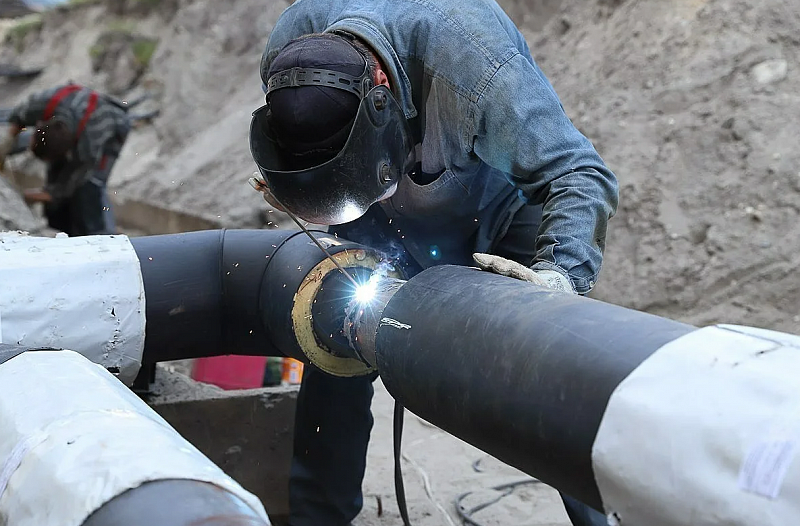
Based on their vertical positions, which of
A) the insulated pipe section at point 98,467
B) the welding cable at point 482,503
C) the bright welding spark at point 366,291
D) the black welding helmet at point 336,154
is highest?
the black welding helmet at point 336,154

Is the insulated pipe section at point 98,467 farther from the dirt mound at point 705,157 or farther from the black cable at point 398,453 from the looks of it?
the dirt mound at point 705,157

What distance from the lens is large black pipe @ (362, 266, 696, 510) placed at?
1.15 metres

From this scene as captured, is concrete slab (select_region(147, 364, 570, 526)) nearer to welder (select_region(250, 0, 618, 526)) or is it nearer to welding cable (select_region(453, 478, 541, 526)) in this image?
welding cable (select_region(453, 478, 541, 526))

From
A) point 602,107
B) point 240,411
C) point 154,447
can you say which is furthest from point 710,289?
point 154,447

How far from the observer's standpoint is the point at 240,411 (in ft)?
8.94

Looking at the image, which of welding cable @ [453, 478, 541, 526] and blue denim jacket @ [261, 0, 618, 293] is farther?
welding cable @ [453, 478, 541, 526]

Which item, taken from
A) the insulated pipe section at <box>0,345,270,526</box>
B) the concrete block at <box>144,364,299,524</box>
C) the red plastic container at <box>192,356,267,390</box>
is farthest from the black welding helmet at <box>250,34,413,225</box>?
the red plastic container at <box>192,356,267,390</box>

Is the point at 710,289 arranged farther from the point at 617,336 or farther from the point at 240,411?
the point at 617,336

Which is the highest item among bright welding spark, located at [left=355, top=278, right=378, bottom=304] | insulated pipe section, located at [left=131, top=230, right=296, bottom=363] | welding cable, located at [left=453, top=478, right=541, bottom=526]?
bright welding spark, located at [left=355, top=278, right=378, bottom=304]

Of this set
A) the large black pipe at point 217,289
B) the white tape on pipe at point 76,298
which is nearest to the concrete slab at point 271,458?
the large black pipe at point 217,289

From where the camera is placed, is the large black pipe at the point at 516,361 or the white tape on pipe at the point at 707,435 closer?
the white tape on pipe at the point at 707,435

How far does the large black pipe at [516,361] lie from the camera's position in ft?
3.79

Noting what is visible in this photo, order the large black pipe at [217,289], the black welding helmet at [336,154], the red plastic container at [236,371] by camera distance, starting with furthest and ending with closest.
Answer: the red plastic container at [236,371]
the large black pipe at [217,289]
the black welding helmet at [336,154]

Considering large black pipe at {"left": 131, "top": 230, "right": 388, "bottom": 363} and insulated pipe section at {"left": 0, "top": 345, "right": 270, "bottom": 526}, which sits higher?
insulated pipe section at {"left": 0, "top": 345, "right": 270, "bottom": 526}
